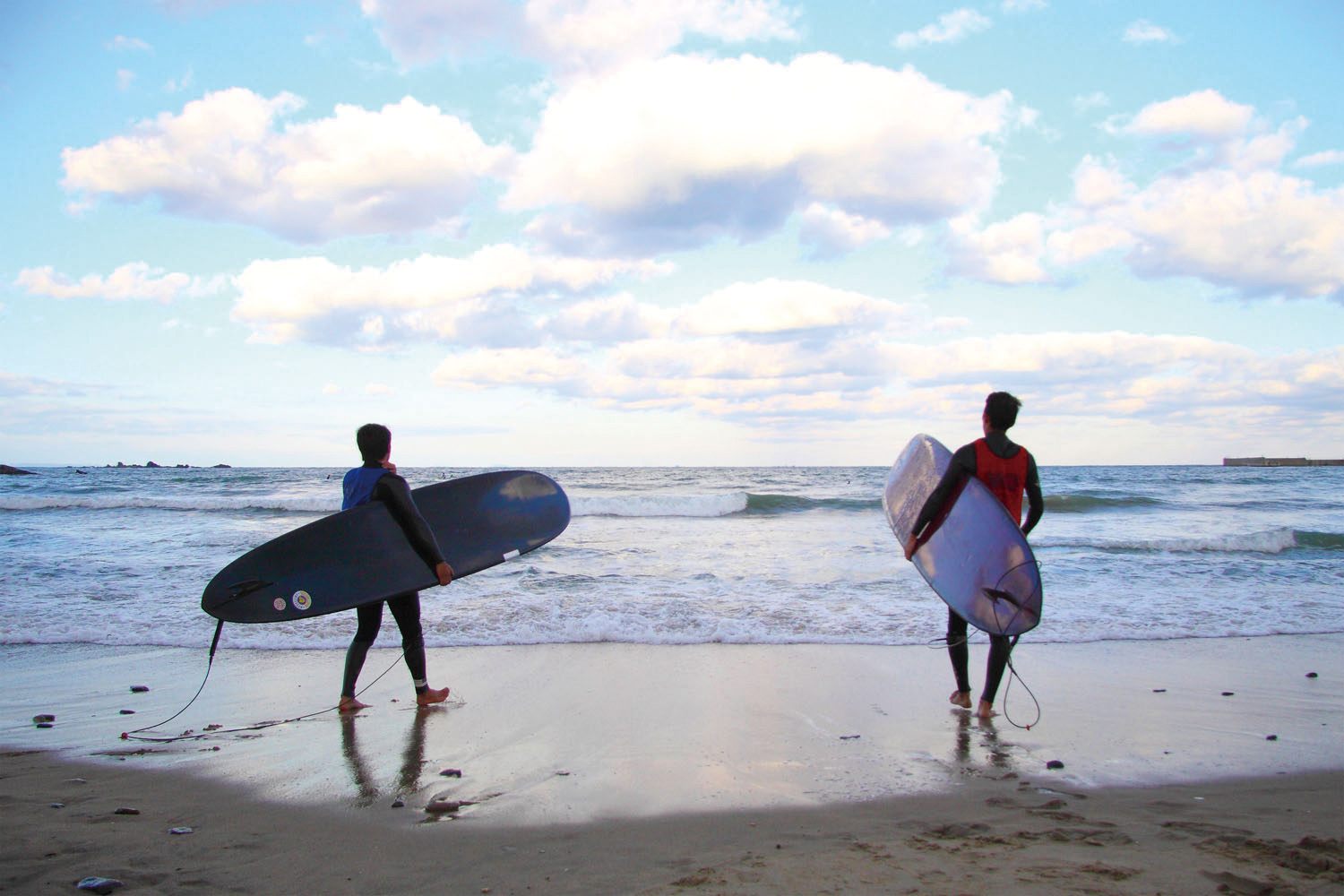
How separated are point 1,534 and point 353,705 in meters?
12.0

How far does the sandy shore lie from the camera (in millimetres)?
2232

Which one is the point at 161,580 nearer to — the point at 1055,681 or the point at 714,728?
the point at 714,728

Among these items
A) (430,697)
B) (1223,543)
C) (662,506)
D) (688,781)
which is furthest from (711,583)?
(662,506)

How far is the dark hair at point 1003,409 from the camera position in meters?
3.71

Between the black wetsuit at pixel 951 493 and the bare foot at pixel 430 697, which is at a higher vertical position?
the black wetsuit at pixel 951 493

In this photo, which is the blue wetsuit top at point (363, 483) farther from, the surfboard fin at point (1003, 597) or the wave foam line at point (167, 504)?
the wave foam line at point (167, 504)

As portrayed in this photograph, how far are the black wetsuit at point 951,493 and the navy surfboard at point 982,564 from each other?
0.08m

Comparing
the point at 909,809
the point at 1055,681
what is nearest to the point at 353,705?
the point at 909,809

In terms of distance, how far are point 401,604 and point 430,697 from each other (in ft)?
1.68

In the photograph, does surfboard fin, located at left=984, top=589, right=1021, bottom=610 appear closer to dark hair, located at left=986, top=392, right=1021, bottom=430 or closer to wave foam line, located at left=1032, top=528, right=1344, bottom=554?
dark hair, located at left=986, top=392, right=1021, bottom=430

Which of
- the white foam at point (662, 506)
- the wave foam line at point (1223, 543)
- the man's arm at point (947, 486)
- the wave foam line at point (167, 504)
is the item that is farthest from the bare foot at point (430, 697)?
the wave foam line at point (167, 504)

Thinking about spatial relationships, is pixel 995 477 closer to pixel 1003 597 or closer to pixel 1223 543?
pixel 1003 597

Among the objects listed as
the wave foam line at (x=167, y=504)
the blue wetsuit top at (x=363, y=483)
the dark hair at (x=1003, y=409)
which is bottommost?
the wave foam line at (x=167, y=504)

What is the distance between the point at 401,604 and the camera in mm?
4086
